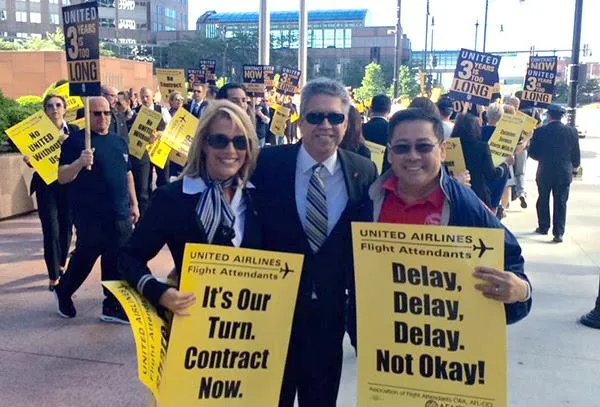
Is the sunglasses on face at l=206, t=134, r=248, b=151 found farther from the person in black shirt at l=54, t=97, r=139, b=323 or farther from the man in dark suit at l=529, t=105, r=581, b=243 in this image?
the man in dark suit at l=529, t=105, r=581, b=243

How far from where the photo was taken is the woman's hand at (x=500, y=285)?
2389mm

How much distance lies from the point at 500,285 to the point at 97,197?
3924 mm

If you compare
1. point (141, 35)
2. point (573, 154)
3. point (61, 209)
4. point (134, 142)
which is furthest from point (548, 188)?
point (141, 35)

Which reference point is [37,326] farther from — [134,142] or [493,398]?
[493,398]

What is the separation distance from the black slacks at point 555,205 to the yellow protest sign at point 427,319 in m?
7.51

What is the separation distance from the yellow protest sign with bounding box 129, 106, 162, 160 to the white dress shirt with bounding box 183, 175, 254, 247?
5217 millimetres

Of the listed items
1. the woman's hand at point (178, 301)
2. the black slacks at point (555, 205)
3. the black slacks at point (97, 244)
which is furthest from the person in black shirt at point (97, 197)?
the black slacks at point (555, 205)

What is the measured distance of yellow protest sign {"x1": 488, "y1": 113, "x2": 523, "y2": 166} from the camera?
309 inches

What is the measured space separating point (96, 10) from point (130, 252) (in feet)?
11.8

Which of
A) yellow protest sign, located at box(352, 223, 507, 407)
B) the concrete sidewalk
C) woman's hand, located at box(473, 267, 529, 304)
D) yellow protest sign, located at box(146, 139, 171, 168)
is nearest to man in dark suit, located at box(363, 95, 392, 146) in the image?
the concrete sidewalk

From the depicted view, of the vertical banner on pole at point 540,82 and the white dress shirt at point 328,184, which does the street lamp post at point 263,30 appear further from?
the white dress shirt at point 328,184

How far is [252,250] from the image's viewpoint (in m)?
2.61

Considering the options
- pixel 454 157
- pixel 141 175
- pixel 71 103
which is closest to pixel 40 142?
pixel 141 175

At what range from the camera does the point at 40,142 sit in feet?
22.5
